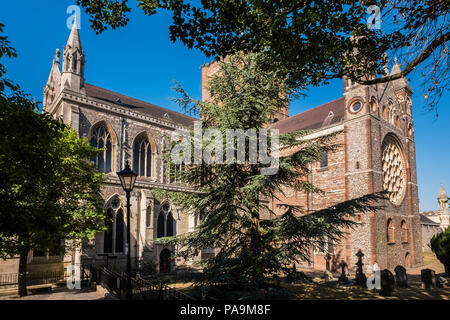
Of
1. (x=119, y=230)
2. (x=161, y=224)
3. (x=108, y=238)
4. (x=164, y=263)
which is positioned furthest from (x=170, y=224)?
(x=108, y=238)

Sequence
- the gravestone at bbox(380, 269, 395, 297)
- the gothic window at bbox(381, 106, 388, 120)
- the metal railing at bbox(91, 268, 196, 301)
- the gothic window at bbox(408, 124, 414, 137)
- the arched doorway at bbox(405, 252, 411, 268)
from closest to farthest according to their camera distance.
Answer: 1. the metal railing at bbox(91, 268, 196, 301)
2. the gravestone at bbox(380, 269, 395, 297)
3. the arched doorway at bbox(405, 252, 411, 268)
4. the gothic window at bbox(381, 106, 388, 120)
5. the gothic window at bbox(408, 124, 414, 137)

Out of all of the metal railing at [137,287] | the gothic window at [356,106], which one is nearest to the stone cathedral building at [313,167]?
the gothic window at [356,106]

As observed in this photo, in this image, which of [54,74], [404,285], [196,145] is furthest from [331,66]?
[54,74]

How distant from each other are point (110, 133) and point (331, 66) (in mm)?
20158

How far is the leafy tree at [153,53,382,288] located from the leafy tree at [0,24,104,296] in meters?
3.76

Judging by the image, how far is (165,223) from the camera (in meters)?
24.5

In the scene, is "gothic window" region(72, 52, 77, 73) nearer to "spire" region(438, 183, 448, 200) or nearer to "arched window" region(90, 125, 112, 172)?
"arched window" region(90, 125, 112, 172)

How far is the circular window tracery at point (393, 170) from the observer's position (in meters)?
26.4

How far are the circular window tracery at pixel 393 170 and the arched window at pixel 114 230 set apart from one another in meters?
21.9

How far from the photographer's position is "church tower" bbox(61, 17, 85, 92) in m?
22.2

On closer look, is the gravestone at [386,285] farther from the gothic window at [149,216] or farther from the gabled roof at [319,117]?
the gothic window at [149,216]

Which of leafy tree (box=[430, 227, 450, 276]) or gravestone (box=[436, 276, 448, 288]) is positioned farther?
leafy tree (box=[430, 227, 450, 276])

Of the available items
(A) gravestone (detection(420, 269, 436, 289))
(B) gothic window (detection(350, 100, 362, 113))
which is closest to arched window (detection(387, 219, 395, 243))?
(A) gravestone (detection(420, 269, 436, 289))

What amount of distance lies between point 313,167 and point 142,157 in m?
15.5
